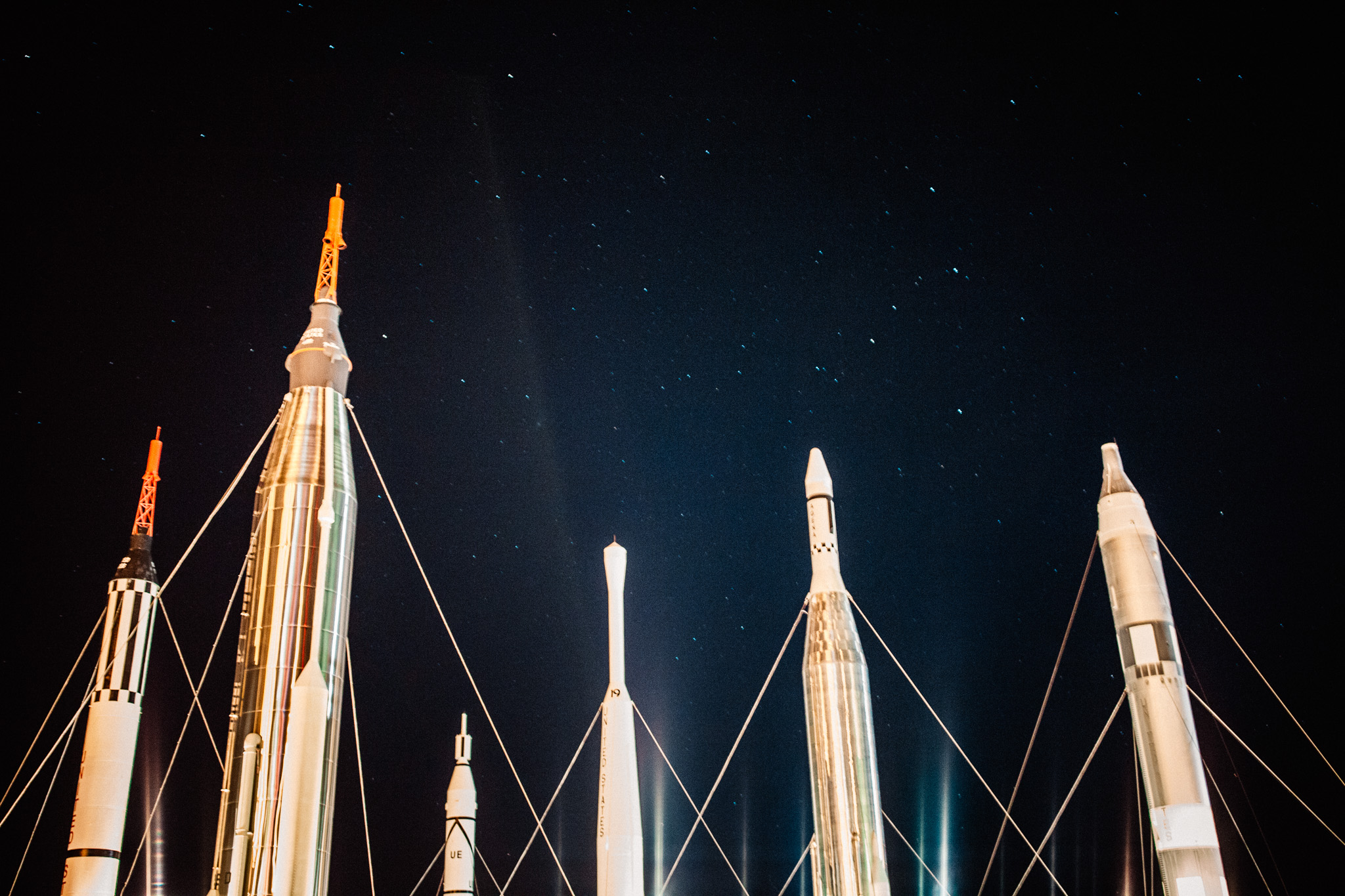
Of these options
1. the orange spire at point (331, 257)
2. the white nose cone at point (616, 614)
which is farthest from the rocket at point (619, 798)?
the orange spire at point (331, 257)

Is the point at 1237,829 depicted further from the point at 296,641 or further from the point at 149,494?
the point at 149,494

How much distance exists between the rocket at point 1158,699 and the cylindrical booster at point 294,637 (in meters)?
12.2

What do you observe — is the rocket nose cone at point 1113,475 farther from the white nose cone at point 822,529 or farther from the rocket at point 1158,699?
the white nose cone at point 822,529

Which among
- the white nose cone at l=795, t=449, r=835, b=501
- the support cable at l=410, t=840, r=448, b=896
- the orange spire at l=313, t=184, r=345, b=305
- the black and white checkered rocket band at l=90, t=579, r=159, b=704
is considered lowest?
the support cable at l=410, t=840, r=448, b=896

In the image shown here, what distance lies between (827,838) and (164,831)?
17.8 metres

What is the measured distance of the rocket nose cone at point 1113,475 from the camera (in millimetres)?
18953

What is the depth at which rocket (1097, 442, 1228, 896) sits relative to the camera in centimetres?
1623

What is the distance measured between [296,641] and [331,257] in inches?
305

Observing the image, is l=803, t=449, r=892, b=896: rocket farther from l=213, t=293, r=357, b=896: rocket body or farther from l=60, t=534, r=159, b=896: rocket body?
l=60, t=534, r=159, b=896: rocket body

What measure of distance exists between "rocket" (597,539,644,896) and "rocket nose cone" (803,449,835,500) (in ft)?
16.1

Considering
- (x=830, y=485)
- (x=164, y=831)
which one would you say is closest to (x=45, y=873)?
(x=164, y=831)

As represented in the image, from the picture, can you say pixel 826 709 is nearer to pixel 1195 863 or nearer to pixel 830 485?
pixel 830 485

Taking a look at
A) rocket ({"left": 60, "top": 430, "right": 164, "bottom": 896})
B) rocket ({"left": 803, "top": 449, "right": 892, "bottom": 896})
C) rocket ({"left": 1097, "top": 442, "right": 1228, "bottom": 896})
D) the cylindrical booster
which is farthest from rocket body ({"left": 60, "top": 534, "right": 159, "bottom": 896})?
rocket ({"left": 1097, "top": 442, "right": 1228, "bottom": 896})

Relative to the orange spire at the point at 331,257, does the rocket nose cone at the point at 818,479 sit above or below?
below
